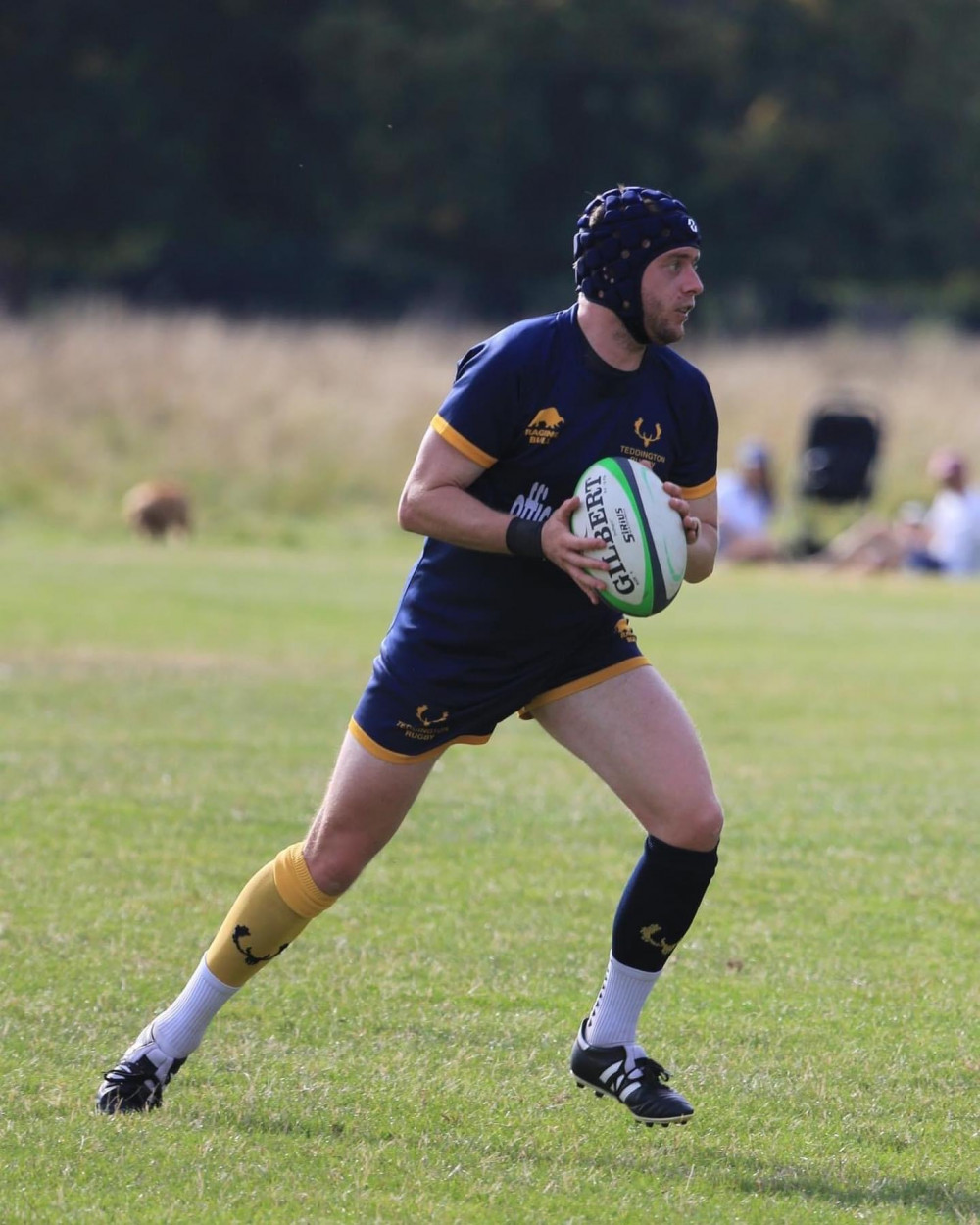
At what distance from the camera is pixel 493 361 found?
4.71 m

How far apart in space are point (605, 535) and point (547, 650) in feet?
1.35

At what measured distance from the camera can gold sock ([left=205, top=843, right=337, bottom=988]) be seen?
16.0 feet

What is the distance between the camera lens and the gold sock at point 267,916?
489 centimetres

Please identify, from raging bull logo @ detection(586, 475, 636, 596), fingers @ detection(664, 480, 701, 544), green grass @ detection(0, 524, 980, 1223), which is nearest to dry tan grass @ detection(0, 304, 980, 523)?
green grass @ detection(0, 524, 980, 1223)

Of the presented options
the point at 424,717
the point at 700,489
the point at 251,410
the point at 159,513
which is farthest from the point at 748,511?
the point at 424,717

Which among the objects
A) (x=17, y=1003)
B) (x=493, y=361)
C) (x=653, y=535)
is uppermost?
(x=493, y=361)

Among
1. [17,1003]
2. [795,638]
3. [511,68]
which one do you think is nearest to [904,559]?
[795,638]

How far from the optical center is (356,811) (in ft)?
15.8

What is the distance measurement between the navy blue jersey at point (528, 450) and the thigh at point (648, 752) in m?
0.18

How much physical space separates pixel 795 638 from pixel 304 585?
562 cm

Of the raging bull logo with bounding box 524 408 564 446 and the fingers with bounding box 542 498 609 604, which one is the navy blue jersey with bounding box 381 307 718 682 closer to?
the raging bull logo with bounding box 524 408 564 446

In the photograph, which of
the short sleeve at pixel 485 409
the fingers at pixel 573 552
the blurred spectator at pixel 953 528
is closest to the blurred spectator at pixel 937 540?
the blurred spectator at pixel 953 528

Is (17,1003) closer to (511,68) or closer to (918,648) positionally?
(918,648)

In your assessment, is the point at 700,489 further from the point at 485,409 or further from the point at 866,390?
the point at 866,390
